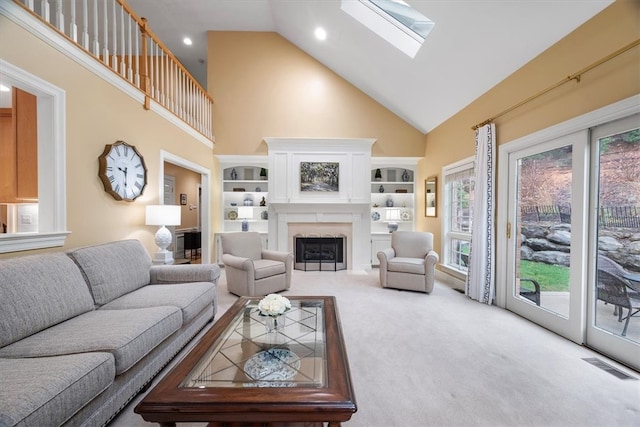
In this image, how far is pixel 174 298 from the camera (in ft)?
7.35

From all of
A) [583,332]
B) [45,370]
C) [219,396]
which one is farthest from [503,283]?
[45,370]

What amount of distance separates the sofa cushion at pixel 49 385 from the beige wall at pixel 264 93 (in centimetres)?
466

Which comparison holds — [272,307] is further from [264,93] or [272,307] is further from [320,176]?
[264,93]

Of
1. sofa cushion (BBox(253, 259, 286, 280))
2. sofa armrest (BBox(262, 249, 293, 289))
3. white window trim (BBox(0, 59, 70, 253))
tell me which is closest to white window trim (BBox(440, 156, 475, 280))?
sofa armrest (BBox(262, 249, 293, 289))

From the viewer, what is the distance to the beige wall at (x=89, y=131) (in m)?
2.08

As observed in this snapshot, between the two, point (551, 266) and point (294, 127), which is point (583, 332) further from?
point (294, 127)

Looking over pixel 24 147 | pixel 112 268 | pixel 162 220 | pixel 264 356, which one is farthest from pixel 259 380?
pixel 24 147

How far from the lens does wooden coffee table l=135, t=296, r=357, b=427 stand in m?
1.10

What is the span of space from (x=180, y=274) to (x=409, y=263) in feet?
9.90

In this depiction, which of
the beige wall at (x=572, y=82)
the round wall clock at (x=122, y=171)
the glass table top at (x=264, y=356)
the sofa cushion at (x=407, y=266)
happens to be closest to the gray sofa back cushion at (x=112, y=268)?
the round wall clock at (x=122, y=171)

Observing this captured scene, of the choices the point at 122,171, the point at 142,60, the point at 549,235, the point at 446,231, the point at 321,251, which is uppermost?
the point at 142,60

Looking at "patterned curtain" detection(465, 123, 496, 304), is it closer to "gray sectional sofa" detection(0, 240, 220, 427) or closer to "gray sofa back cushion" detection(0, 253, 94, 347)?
"gray sectional sofa" detection(0, 240, 220, 427)

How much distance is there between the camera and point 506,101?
3.27 meters

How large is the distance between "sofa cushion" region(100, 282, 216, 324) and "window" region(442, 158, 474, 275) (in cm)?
379
